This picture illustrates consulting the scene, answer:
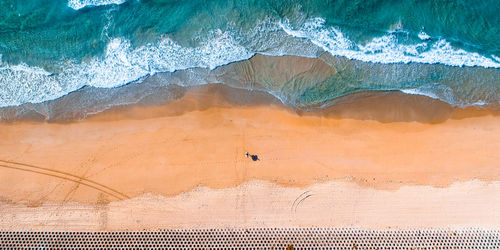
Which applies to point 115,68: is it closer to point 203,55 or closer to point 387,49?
point 203,55

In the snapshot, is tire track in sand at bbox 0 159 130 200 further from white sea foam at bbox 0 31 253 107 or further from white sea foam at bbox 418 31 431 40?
white sea foam at bbox 418 31 431 40

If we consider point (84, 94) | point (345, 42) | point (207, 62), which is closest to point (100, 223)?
point (84, 94)

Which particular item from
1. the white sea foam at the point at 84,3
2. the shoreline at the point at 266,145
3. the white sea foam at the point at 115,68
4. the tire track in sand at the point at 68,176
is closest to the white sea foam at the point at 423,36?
the shoreline at the point at 266,145

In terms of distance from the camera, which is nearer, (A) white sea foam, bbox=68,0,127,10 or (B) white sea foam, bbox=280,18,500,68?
(B) white sea foam, bbox=280,18,500,68

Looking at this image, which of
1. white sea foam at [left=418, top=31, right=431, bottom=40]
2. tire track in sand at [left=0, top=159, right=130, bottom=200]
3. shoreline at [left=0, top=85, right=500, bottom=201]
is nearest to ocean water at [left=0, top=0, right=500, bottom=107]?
white sea foam at [left=418, top=31, right=431, bottom=40]

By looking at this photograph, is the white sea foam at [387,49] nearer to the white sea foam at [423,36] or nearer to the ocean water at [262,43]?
the ocean water at [262,43]

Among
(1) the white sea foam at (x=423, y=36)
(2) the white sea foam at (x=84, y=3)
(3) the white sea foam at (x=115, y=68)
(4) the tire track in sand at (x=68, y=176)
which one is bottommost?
(4) the tire track in sand at (x=68, y=176)
